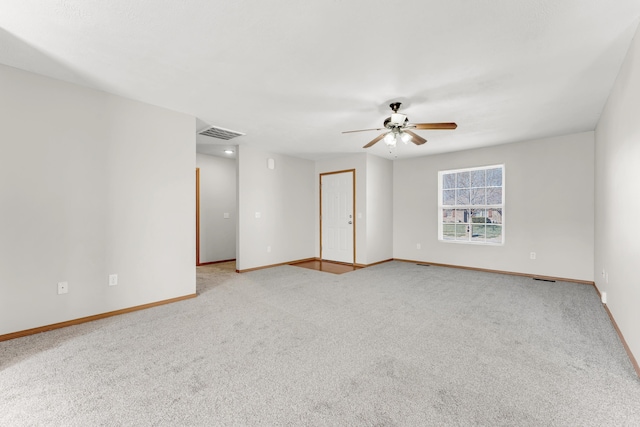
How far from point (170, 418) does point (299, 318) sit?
1575mm

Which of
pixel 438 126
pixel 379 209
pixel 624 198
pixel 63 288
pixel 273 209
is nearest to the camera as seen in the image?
pixel 624 198

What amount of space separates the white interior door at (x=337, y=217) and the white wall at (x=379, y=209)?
0.40 m

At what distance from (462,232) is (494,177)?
1.20m

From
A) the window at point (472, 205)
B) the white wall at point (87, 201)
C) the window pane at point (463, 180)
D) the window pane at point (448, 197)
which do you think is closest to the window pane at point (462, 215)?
the window at point (472, 205)

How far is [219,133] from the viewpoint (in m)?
4.39

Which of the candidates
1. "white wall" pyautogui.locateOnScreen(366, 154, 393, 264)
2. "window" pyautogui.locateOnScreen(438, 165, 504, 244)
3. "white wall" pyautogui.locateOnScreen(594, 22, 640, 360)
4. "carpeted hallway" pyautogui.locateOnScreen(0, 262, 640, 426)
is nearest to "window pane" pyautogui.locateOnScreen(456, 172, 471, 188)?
"window" pyautogui.locateOnScreen(438, 165, 504, 244)

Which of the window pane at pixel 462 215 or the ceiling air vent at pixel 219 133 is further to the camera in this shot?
the window pane at pixel 462 215

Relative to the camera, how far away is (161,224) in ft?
11.3

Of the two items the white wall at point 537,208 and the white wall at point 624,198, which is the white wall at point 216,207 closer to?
the white wall at point 537,208

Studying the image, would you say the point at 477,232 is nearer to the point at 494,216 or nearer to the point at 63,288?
the point at 494,216

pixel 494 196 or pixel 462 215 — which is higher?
pixel 494 196

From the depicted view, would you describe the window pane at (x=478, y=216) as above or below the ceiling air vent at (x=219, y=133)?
below

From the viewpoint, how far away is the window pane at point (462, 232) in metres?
5.65

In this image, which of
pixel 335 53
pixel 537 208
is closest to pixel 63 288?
pixel 335 53
